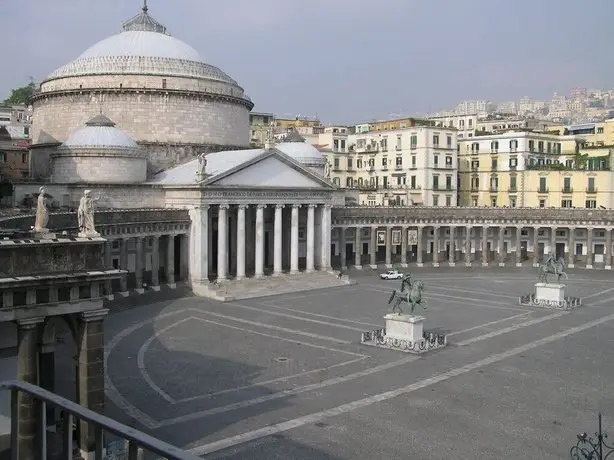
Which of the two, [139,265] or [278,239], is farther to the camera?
[278,239]

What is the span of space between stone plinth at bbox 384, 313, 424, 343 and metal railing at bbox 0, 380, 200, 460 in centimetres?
3238

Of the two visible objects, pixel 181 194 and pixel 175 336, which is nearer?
pixel 175 336

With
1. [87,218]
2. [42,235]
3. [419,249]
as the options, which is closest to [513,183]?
[419,249]

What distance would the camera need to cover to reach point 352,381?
34.5 metres

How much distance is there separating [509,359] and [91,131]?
45.6m

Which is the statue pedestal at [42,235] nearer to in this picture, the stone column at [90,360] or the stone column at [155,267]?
the stone column at [90,360]

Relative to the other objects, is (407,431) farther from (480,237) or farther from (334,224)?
(480,237)

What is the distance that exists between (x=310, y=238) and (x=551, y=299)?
24904 millimetres

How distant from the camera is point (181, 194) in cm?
6481

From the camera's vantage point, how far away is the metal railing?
24.1 ft

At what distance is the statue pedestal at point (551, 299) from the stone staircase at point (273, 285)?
770 inches

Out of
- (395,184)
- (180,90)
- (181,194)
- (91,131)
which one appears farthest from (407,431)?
(395,184)

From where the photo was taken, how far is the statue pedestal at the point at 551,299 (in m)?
57.2

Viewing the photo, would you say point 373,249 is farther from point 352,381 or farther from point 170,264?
point 352,381
